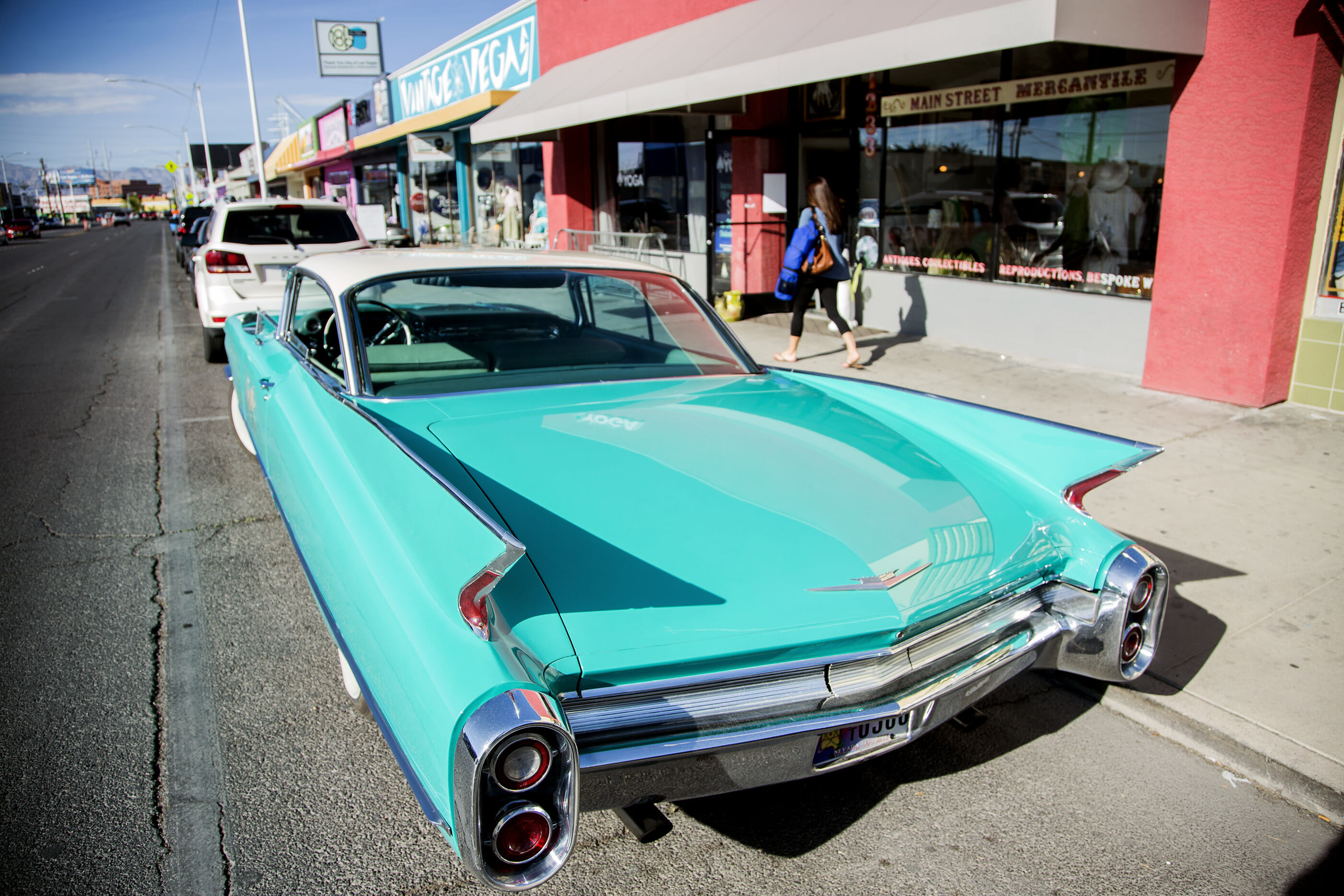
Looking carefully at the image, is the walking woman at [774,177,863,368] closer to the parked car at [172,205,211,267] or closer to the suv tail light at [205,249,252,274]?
the suv tail light at [205,249,252,274]

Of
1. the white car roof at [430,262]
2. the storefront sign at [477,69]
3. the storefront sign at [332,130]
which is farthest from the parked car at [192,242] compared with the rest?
the storefront sign at [332,130]

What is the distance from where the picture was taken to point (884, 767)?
2.91m

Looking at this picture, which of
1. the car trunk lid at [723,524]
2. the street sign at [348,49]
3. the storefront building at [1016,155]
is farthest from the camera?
the street sign at [348,49]

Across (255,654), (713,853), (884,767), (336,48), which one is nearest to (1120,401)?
(884,767)

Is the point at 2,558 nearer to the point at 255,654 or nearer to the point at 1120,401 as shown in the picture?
the point at 255,654

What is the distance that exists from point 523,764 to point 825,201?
7.05 m

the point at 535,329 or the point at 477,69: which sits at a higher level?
the point at 477,69

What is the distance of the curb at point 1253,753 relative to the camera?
2.71 metres

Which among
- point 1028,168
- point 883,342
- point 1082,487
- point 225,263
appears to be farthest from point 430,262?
point 1028,168

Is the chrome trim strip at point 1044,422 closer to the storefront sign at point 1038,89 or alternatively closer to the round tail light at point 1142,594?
the round tail light at point 1142,594

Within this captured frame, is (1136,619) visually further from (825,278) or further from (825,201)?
(825,278)

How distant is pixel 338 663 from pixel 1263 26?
7317 millimetres

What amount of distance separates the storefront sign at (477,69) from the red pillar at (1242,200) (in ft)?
38.7

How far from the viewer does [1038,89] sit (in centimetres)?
870
